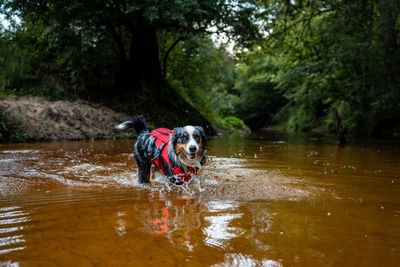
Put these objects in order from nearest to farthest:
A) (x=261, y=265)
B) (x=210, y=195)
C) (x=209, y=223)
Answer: (x=261, y=265), (x=209, y=223), (x=210, y=195)

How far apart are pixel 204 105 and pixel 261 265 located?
1926 centimetres

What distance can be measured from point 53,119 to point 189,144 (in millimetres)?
8930

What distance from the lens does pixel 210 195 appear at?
3729mm

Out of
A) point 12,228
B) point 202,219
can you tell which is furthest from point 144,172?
point 12,228

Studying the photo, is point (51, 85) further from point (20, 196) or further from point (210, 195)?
point (210, 195)

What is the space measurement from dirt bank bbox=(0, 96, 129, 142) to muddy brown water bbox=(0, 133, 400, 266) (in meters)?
5.46

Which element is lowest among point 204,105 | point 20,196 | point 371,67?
point 20,196

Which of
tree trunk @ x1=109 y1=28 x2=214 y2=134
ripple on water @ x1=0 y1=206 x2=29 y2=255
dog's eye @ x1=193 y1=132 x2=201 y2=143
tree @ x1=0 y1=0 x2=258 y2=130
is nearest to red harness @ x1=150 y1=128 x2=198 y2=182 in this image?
dog's eye @ x1=193 y1=132 x2=201 y2=143

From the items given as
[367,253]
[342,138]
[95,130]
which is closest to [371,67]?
[342,138]

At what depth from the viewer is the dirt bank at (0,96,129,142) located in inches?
385

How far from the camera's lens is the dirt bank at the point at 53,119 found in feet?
32.1

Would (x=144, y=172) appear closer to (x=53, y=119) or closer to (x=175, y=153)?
(x=175, y=153)

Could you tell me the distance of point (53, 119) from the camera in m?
11.0

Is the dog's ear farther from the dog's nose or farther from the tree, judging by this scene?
the tree
